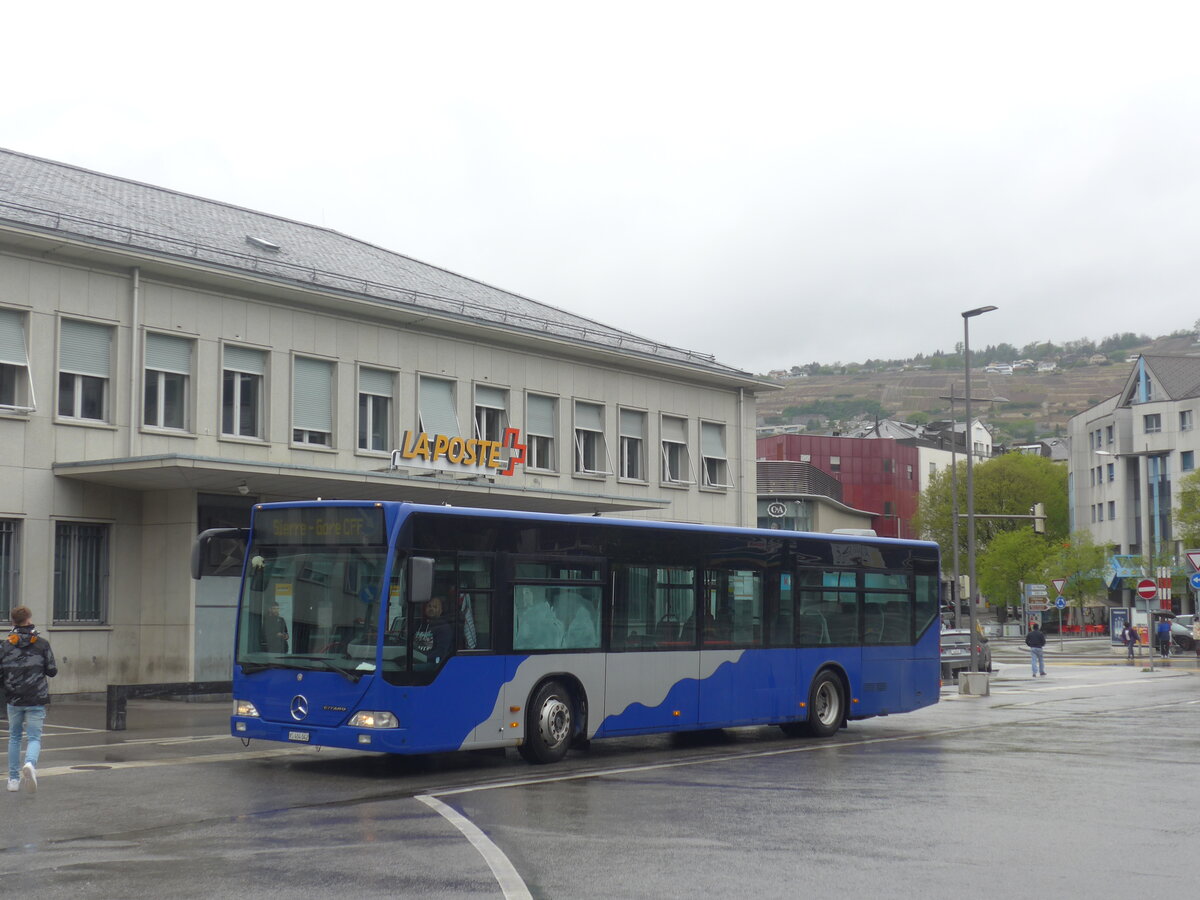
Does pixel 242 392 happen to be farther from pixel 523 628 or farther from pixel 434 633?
pixel 434 633

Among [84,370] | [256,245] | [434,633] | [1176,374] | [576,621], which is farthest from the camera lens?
[1176,374]

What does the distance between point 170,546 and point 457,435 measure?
843cm

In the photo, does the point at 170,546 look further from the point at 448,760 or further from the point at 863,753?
the point at 863,753

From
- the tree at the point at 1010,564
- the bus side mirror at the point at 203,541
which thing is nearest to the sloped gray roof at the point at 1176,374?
the tree at the point at 1010,564

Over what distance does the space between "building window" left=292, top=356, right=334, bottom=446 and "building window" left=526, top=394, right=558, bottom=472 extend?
6.32 m

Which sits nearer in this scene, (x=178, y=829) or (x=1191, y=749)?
(x=178, y=829)

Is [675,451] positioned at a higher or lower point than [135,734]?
higher

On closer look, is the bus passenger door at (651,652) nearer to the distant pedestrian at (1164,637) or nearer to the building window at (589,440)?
the building window at (589,440)

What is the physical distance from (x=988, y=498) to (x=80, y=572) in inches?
3393

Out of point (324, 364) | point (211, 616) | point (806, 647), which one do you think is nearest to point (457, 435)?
point (324, 364)

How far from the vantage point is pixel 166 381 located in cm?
2811

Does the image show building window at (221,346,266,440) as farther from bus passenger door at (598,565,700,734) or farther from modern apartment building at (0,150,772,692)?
bus passenger door at (598,565,700,734)

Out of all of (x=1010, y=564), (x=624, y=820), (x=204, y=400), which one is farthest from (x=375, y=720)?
(x=1010, y=564)

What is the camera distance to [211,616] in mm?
27781
